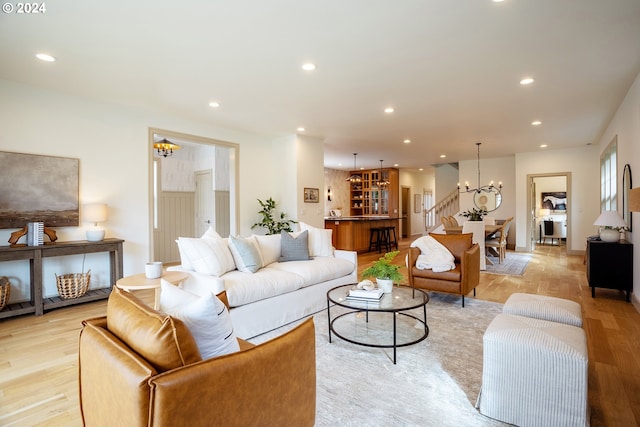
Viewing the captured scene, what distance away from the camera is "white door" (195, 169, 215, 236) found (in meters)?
7.61

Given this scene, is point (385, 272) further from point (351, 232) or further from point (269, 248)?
point (351, 232)

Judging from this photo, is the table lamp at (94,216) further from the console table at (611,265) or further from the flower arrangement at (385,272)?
the console table at (611,265)

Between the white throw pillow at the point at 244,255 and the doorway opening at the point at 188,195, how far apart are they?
3.93m

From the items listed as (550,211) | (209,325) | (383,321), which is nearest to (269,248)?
(383,321)

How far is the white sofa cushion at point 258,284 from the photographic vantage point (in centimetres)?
289

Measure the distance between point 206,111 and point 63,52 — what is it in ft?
6.58

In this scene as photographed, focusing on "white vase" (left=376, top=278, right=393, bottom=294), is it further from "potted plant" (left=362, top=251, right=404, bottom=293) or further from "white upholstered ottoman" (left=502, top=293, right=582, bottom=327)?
"white upholstered ottoman" (left=502, top=293, right=582, bottom=327)

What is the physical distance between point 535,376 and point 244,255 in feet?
8.52

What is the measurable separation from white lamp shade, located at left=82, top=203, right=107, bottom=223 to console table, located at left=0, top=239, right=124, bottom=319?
0.29m

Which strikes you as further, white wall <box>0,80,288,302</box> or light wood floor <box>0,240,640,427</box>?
white wall <box>0,80,288,302</box>

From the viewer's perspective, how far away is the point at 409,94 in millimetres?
4266

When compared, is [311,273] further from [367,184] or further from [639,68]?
[367,184]

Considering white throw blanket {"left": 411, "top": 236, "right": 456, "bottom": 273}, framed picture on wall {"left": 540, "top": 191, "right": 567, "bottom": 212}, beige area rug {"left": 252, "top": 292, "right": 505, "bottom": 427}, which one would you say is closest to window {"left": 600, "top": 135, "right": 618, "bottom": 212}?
white throw blanket {"left": 411, "top": 236, "right": 456, "bottom": 273}

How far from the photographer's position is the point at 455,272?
3.84 meters
